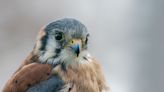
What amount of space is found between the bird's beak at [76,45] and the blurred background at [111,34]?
1642mm

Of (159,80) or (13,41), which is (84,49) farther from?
(13,41)

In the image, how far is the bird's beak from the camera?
6348mm

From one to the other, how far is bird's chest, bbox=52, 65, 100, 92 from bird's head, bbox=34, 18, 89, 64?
68 millimetres

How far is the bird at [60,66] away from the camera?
630 cm

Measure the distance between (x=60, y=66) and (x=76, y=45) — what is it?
202mm

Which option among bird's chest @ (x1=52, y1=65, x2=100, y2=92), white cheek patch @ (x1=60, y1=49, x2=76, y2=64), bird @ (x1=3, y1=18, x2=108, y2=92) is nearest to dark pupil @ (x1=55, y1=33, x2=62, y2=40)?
bird @ (x1=3, y1=18, x2=108, y2=92)

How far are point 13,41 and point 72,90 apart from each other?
6.27 m

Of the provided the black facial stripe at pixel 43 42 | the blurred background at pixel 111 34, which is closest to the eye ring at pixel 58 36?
the black facial stripe at pixel 43 42

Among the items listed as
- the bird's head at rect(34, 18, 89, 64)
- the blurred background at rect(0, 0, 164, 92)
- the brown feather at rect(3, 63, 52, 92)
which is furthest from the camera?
the blurred background at rect(0, 0, 164, 92)

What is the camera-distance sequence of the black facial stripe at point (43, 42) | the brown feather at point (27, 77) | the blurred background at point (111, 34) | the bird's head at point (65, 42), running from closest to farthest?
the brown feather at point (27, 77) → the bird's head at point (65, 42) → the black facial stripe at point (43, 42) → the blurred background at point (111, 34)

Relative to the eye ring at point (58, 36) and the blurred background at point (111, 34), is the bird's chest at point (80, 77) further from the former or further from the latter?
the blurred background at point (111, 34)

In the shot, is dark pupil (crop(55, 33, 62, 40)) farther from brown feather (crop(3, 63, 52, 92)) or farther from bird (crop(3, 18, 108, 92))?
brown feather (crop(3, 63, 52, 92))

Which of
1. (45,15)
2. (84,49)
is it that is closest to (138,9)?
(84,49)

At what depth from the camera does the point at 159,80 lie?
8.02 m
